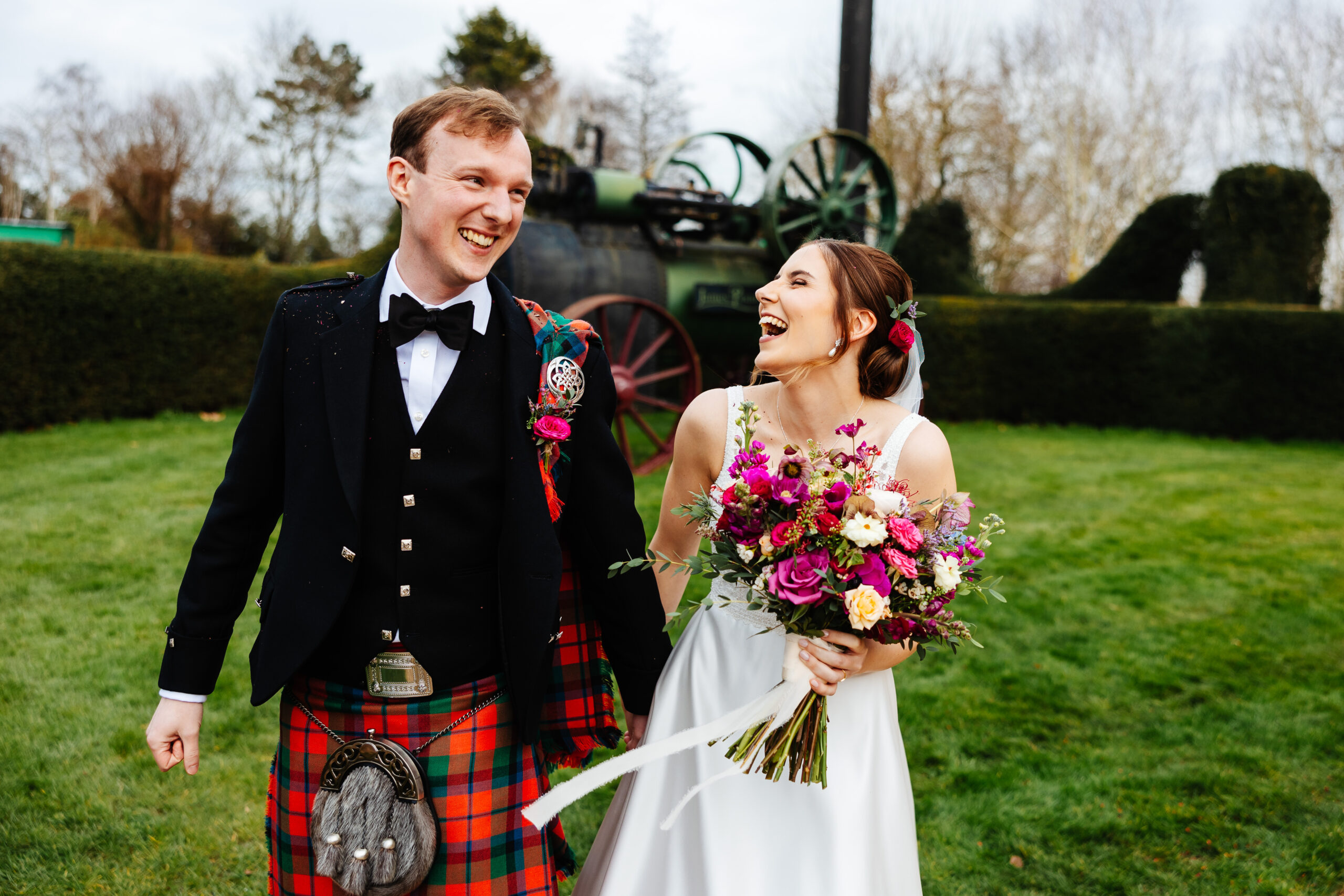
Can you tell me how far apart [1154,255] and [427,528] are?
581 inches

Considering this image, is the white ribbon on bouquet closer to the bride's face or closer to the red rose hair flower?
the bride's face

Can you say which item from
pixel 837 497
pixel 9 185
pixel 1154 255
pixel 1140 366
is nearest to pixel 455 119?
pixel 837 497

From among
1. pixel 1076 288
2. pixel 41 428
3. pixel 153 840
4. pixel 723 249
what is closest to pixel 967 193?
pixel 1076 288

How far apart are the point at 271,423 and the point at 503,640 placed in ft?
1.92

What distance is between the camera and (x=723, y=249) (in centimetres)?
888

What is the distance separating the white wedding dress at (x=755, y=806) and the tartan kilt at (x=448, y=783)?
0.26m

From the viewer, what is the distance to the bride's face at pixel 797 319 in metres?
1.91

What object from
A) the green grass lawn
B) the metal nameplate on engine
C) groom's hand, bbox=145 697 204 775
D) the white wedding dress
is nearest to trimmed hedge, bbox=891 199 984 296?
the metal nameplate on engine

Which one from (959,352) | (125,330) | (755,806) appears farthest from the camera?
(959,352)

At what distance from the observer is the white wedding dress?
177 centimetres

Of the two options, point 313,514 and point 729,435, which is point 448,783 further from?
point 729,435

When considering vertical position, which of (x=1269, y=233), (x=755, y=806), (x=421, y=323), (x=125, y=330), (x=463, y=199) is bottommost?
(x=755, y=806)

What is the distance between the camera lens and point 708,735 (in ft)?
5.58

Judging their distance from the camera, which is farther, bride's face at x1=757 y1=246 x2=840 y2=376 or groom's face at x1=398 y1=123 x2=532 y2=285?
bride's face at x1=757 y1=246 x2=840 y2=376
